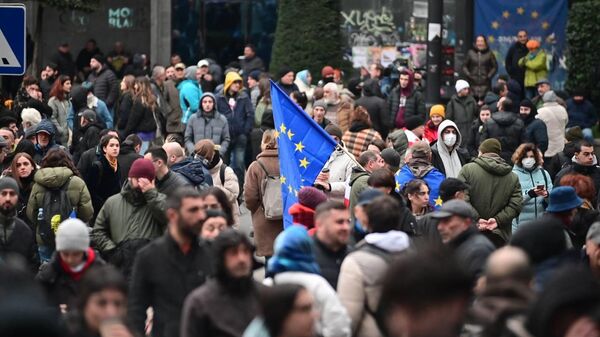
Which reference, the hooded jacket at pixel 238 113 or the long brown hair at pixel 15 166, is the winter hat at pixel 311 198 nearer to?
the long brown hair at pixel 15 166

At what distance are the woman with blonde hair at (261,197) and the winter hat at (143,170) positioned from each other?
2485mm

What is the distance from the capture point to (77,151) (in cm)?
1847

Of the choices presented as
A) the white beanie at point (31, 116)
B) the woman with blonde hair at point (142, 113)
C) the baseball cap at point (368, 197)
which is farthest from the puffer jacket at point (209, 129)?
the baseball cap at point (368, 197)

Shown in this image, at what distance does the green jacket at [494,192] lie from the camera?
14109mm

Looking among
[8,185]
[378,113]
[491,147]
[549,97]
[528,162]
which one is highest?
[8,185]

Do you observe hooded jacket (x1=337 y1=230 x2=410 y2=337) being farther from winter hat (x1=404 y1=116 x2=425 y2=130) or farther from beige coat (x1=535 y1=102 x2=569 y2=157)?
beige coat (x1=535 y1=102 x2=569 y2=157)

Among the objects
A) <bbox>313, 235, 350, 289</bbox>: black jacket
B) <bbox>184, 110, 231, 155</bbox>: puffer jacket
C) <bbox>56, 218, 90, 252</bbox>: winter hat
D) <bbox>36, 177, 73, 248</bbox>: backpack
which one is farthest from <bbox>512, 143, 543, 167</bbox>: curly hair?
<bbox>56, 218, 90, 252</bbox>: winter hat

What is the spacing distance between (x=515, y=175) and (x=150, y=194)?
12.3 feet

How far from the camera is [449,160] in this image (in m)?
15.7

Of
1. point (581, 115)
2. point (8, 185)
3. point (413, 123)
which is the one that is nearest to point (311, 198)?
point (8, 185)

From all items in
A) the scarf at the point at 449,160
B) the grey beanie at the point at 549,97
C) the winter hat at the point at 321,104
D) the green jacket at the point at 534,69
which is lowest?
the green jacket at the point at 534,69

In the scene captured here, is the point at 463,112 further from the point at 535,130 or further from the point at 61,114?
the point at 61,114

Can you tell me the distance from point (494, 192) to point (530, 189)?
774 millimetres

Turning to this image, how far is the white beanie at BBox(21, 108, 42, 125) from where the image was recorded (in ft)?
60.6
